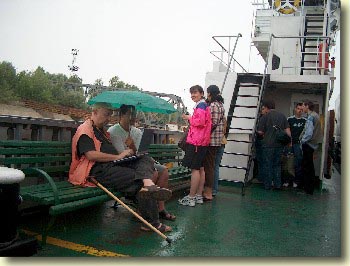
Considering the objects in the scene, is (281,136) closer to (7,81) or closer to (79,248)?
(79,248)

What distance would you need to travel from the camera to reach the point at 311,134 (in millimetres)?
6648

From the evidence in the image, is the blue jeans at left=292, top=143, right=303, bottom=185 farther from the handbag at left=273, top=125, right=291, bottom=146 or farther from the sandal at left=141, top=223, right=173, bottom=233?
the sandal at left=141, top=223, right=173, bottom=233

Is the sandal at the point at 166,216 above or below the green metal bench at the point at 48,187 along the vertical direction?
below

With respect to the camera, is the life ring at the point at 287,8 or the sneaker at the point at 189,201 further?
the life ring at the point at 287,8

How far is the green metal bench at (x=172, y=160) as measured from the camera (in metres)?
5.59

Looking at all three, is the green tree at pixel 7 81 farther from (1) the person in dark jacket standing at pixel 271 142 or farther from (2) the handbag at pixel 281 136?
(2) the handbag at pixel 281 136

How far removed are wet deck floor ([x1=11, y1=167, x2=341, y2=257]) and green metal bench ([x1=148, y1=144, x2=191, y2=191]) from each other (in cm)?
39

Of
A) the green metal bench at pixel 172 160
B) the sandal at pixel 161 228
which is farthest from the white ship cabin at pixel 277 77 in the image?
the sandal at pixel 161 228

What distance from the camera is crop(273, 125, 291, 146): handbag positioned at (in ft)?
21.9

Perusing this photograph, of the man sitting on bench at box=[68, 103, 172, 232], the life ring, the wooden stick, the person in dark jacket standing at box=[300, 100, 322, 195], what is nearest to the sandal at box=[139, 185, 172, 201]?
the man sitting on bench at box=[68, 103, 172, 232]

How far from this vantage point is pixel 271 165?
6949 millimetres

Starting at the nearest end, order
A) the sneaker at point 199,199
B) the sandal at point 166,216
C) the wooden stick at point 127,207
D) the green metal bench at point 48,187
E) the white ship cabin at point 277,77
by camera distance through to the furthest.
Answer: the green metal bench at point 48,187 → the wooden stick at point 127,207 → the sandal at point 166,216 → the sneaker at point 199,199 → the white ship cabin at point 277,77

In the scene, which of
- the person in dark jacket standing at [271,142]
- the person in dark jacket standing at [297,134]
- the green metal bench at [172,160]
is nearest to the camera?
the green metal bench at [172,160]

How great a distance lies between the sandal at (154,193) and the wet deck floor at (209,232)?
423mm
